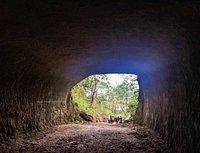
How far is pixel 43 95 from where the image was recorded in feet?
44.5

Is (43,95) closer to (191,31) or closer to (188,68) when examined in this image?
(188,68)

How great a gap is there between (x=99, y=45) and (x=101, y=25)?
2256mm

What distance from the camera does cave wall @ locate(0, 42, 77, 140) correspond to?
8.51 metres

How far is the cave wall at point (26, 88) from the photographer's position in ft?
Answer: 27.9

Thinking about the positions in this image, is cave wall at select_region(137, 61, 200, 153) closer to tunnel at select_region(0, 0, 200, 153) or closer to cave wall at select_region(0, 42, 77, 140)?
tunnel at select_region(0, 0, 200, 153)

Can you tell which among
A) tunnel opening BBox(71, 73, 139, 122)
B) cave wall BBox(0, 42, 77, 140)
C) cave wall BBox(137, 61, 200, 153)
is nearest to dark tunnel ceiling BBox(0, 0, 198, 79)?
cave wall BBox(137, 61, 200, 153)

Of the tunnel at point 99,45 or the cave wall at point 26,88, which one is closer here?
the tunnel at point 99,45

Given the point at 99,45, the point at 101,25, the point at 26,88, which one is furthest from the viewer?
the point at 26,88

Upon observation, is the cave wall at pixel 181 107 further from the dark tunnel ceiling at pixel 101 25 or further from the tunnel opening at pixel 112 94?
the tunnel opening at pixel 112 94

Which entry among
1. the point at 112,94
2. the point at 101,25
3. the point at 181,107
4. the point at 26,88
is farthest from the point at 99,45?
the point at 112,94

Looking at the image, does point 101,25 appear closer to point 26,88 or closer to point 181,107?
point 181,107

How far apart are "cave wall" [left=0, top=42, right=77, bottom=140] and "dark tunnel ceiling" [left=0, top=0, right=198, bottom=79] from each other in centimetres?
76

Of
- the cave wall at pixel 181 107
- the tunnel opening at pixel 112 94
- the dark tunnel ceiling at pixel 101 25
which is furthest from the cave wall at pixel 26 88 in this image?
the tunnel opening at pixel 112 94

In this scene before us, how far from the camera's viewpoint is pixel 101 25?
6.31 meters
